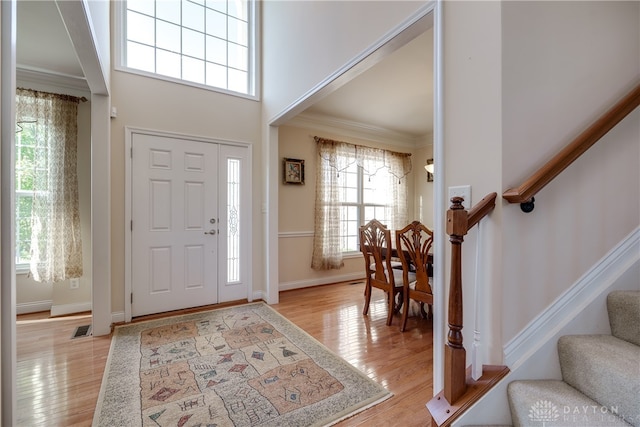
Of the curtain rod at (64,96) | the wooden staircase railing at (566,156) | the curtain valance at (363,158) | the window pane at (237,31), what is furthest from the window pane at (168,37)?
the wooden staircase railing at (566,156)

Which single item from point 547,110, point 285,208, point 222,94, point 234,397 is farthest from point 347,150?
point 234,397

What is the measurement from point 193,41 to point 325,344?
3667 mm

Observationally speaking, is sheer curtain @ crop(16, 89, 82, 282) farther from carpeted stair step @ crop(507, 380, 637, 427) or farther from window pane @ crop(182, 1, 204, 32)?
carpeted stair step @ crop(507, 380, 637, 427)

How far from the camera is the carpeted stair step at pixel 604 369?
949 mm

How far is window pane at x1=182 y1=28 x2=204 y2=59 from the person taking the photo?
10.8 feet

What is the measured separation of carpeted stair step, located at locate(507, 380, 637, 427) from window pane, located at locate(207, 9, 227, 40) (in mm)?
4289

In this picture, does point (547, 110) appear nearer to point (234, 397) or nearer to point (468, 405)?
point (468, 405)

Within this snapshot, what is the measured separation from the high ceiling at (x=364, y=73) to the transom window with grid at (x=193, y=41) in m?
0.58

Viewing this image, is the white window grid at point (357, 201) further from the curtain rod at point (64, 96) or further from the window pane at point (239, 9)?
the curtain rod at point (64, 96)

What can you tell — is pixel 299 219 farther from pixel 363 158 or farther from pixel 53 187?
pixel 53 187

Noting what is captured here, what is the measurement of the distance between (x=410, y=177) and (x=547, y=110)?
13.4ft

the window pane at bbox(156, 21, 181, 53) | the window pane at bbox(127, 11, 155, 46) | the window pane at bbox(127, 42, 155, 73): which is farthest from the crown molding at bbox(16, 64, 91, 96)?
the window pane at bbox(156, 21, 181, 53)

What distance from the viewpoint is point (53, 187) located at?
2.99 meters

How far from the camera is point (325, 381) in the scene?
5.90 feet
